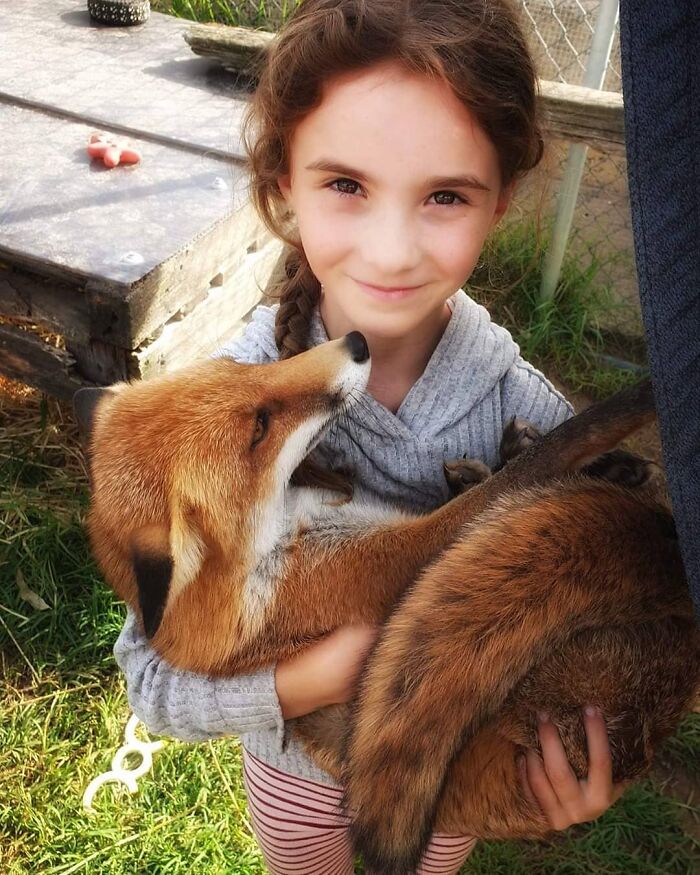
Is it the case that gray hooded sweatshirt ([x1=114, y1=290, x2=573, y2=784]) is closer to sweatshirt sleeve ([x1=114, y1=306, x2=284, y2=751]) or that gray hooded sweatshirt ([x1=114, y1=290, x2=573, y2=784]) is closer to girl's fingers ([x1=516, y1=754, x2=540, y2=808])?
sweatshirt sleeve ([x1=114, y1=306, x2=284, y2=751])

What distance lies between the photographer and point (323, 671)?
1.67m

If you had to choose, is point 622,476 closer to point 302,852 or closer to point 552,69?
point 302,852

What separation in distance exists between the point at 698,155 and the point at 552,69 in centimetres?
467

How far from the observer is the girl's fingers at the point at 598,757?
4.89 feet

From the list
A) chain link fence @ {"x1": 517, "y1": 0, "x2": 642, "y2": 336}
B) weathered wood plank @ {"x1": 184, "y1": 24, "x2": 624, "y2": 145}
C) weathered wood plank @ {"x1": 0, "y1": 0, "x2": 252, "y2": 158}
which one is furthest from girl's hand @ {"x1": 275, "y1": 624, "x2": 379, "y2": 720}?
chain link fence @ {"x1": 517, "y1": 0, "x2": 642, "y2": 336}

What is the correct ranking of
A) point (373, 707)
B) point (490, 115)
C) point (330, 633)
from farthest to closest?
point (330, 633) → point (490, 115) → point (373, 707)

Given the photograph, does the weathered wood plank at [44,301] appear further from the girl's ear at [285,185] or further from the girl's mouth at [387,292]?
the girl's mouth at [387,292]

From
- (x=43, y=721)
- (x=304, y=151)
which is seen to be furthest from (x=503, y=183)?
(x=43, y=721)

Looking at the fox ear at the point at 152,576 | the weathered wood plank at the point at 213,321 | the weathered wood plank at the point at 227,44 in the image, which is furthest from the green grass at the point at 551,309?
the fox ear at the point at 152,576

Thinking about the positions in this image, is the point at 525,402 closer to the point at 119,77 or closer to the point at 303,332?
the point at 303,332

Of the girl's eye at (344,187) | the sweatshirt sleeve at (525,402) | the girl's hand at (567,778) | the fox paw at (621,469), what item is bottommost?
the girl's hand at (567,778)

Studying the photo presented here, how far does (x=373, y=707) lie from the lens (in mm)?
1326

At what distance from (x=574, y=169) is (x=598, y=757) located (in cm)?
340

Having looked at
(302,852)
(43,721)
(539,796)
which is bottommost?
(43,721)
